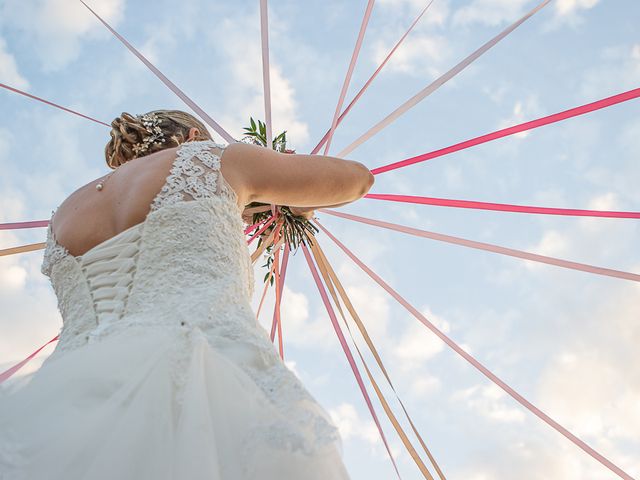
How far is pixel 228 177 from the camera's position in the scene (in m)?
2.09

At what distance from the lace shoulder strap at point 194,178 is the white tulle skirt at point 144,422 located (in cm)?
54

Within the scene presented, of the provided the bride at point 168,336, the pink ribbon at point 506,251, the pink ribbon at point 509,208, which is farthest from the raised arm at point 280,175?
the pink ribbon at point 506,251

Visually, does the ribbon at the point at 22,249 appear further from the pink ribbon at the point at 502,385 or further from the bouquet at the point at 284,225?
the pink ribbon at the point at 502,385

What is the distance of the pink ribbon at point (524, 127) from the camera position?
3830mm

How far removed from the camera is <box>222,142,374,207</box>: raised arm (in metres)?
2.10

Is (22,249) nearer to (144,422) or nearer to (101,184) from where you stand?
(101,184)

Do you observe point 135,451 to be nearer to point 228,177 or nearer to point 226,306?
point 226,306

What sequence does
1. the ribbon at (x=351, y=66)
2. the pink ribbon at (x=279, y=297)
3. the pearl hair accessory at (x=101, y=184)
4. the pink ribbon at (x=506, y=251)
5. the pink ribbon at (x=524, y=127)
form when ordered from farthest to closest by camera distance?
the pink ribbon at (x=279, y=297), the ribbon at (x=351, y=66), the pink ribbon at (x=506, y=251), the pink ribbon at (x=524, y=127), the pearl hair accessory at (x=101, y=184)

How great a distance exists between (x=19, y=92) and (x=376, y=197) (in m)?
2.74

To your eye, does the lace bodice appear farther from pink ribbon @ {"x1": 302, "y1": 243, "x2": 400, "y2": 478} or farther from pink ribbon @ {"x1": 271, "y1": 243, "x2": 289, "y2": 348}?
pink ribbon @ {"x1": 271, "y1": 243, "x2": 289, "y2": 348}

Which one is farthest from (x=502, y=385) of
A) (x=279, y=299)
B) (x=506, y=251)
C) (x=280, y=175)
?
(x=280, y=175)

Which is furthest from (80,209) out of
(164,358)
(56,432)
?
(56,432)

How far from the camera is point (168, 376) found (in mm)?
1447

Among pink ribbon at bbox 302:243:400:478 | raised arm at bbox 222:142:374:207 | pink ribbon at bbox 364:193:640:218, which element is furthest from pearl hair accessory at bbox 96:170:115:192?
pink ribbon at bbox 302:243:400:478
